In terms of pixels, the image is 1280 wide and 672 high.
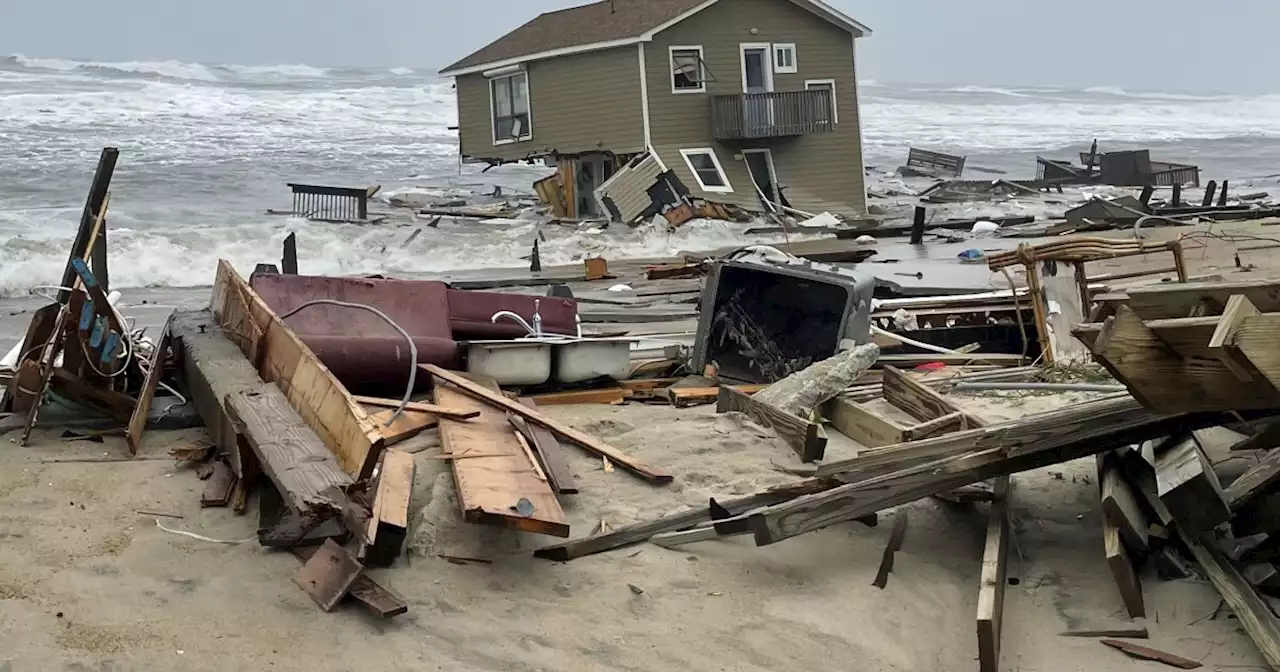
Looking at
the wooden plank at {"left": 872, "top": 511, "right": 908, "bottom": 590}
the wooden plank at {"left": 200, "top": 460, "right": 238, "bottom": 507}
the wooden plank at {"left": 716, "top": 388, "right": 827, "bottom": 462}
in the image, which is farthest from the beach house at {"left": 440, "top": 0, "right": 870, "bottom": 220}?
the wooden plank at {"left": 872, "top": 511, "right": 908, "bottom": 590}

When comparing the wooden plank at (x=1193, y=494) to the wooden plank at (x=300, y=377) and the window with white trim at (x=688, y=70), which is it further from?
the window with white trim at (x=688, y=70)

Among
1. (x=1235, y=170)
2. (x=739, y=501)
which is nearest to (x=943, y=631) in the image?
(x=739, y=501)

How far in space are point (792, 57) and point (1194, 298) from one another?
94.0ft

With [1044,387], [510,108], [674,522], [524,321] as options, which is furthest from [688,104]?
[674,522]

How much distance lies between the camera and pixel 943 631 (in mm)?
4645

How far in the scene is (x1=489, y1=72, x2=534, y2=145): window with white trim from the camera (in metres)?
33.0

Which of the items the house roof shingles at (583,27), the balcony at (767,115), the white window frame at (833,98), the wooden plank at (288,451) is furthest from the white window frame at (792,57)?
A: the wooden plank at (288,451)

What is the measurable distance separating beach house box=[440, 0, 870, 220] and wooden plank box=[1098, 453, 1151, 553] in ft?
80.6

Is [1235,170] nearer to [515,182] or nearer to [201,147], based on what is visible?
[515,182]

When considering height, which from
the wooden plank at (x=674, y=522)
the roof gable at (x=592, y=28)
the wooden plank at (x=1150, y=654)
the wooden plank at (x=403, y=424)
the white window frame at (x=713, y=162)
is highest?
the roof gable at (x=592, y=28)

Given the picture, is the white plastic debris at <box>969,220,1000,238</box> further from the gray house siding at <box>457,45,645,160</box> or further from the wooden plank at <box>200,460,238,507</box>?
the wooden plank at <box>200,460,238,507</box>

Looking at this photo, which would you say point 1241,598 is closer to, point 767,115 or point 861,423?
point 861,423

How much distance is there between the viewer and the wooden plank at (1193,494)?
15.1 feet

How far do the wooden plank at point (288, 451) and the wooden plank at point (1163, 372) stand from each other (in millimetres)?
2868
